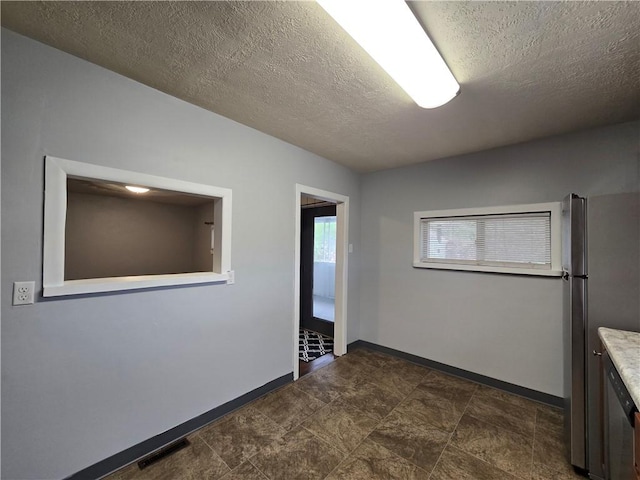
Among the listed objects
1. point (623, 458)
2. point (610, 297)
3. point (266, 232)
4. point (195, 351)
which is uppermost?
point (266, 232)

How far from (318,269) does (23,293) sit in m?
3.13

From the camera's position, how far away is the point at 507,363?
2.46m

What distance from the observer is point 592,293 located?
1910 millimetres

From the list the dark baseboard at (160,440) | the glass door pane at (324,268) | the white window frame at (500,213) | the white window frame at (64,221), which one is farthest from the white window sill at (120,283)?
the white window frame at (500,213)

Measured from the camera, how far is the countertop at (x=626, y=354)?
101cm

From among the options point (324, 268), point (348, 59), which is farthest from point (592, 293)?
point (324, 268)

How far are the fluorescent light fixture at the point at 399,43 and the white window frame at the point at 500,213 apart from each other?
5.05 ft

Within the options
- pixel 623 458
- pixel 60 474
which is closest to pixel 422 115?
pixel 623 458

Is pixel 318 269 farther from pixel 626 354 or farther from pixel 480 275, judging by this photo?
pixel 626 354

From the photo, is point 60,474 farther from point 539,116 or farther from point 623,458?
point 539,116

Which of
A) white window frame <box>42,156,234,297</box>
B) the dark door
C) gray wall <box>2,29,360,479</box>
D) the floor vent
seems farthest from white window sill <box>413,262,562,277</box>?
the floor vent

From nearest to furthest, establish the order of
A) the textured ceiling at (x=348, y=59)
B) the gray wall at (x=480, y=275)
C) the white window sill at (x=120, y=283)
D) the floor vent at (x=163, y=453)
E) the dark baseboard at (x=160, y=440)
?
the textured ceiling at (x=348, y=59) < the white window sill at (x=120, y=283) < the dark baseboard at (x=160, y=440) < the floor vent at (x=163, y=453) < the gray wall at (x=480, y=275)

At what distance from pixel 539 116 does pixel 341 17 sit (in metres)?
1.83

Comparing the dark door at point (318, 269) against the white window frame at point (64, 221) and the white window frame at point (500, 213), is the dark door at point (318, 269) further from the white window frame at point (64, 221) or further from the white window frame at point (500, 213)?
the white window frame at point (64, 221)
